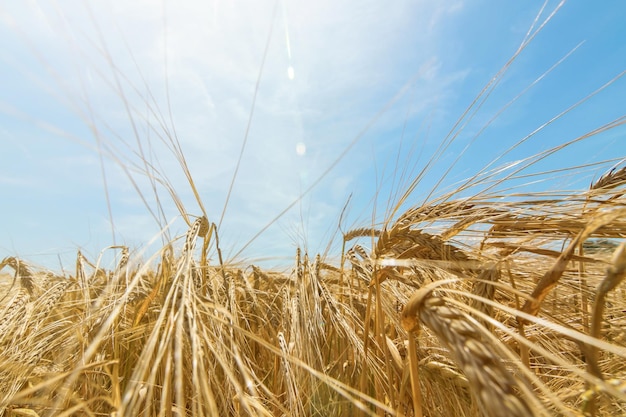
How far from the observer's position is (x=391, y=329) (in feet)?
4.58

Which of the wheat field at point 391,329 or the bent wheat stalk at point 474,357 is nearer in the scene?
the bent wheat stalk at point 474,357

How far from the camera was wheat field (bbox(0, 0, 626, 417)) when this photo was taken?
0.53 meters

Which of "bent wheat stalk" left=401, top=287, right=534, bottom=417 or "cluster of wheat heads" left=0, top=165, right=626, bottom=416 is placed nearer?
"bent wheat stalk" left=401, top=287, right=534, bottom=417

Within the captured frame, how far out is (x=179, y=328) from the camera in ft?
1.92

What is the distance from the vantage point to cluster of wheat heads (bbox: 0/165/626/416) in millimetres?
508

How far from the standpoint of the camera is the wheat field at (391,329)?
1.75 ft

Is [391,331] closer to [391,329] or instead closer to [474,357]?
[391,329]

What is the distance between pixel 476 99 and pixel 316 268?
0.73m

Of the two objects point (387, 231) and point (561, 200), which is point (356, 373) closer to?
point (387, 231)

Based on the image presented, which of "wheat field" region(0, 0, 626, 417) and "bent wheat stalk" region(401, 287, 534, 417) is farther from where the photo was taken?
"wheat field" region(0, 0, 626, 417)

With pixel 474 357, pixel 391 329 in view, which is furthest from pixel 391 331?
pixel 474 357

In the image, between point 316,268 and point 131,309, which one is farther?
point 131,309

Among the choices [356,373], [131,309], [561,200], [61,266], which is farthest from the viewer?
[61,266]

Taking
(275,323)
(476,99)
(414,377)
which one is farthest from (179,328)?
(275,323)
